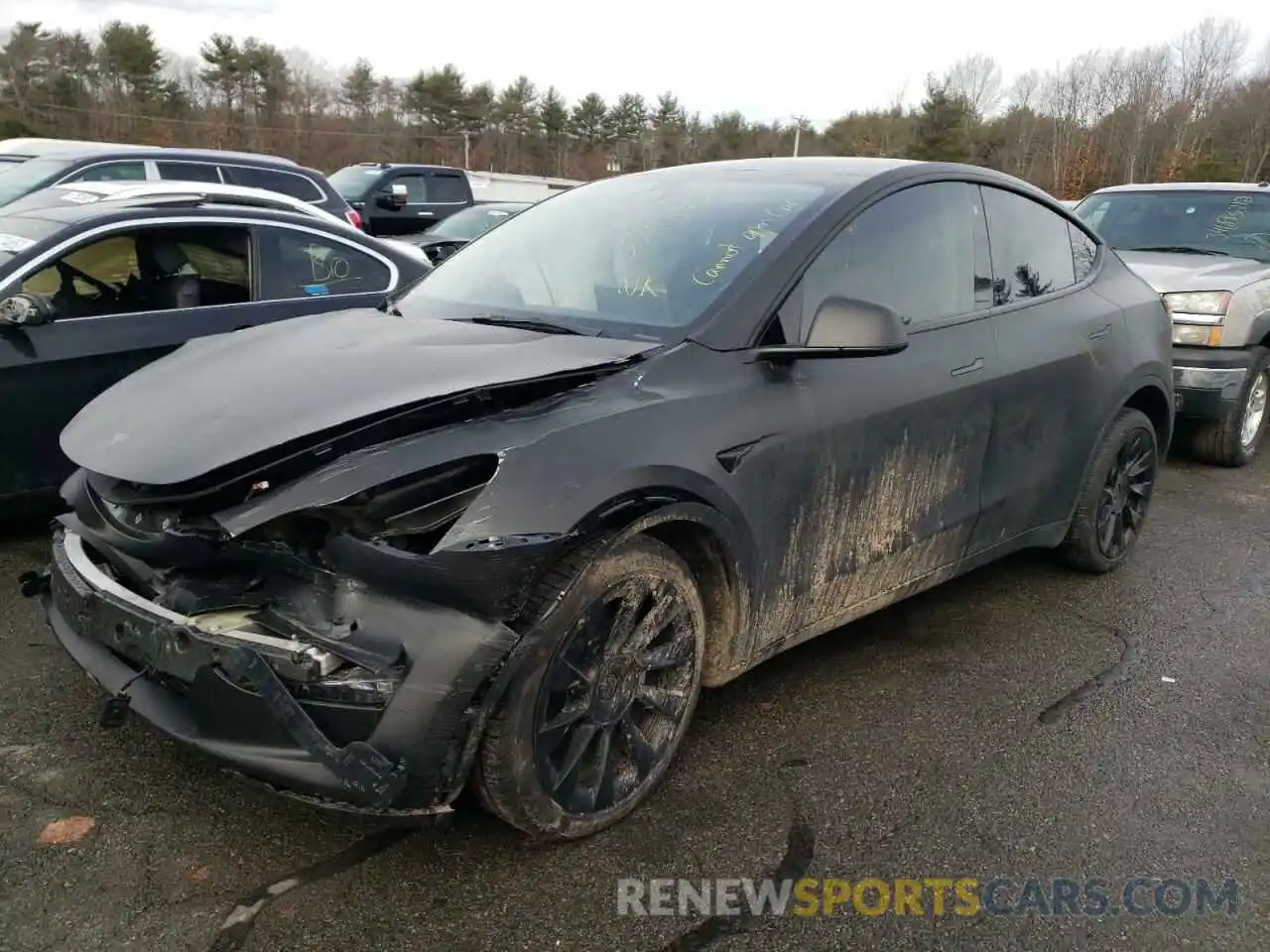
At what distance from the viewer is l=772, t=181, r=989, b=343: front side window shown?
306 centimetres

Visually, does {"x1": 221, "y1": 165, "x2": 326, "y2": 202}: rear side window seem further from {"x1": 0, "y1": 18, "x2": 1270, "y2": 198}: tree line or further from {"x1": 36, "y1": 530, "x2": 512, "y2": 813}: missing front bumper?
{"x1": 0, "y1": 18, "x2": 1270, "y2": 198}: tree line

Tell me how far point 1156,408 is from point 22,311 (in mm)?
5042

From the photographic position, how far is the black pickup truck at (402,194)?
15461 millimetres

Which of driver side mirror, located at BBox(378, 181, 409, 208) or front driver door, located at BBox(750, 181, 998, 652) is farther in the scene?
driver side mirror, located at BBox(378, 181, 409, 208)

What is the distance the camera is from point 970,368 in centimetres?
346

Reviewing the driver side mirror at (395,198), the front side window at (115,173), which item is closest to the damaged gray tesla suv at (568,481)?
the front side window at (115,173)

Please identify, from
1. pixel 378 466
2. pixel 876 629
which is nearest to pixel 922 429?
pixel 876 629

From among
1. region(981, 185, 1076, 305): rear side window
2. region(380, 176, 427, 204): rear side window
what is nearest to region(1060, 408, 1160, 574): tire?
region(981, 185, 1076, 305): rear side window

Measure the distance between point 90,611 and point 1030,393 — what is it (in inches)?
125

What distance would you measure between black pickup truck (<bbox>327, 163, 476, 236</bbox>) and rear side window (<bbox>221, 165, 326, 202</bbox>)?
A: 4339 mm

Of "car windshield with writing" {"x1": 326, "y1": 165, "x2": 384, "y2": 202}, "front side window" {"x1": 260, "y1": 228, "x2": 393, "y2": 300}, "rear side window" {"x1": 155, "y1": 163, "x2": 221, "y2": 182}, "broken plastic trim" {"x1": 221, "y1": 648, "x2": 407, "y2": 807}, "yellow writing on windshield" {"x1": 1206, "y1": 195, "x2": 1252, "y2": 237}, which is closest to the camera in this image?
"broken plastic trim" {"x1": 221, "y1": 648, "x2": 407, "y2": 807}

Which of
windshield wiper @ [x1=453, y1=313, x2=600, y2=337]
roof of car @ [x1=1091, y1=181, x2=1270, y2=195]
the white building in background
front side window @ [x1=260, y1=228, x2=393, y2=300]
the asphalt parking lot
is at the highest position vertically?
roof of car @ [x1=1091, y1=181, x2=1270, y2=195]

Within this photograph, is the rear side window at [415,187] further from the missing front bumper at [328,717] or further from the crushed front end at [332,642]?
the missing front bumper at [328,717]

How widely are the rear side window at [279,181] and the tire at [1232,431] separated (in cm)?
855
